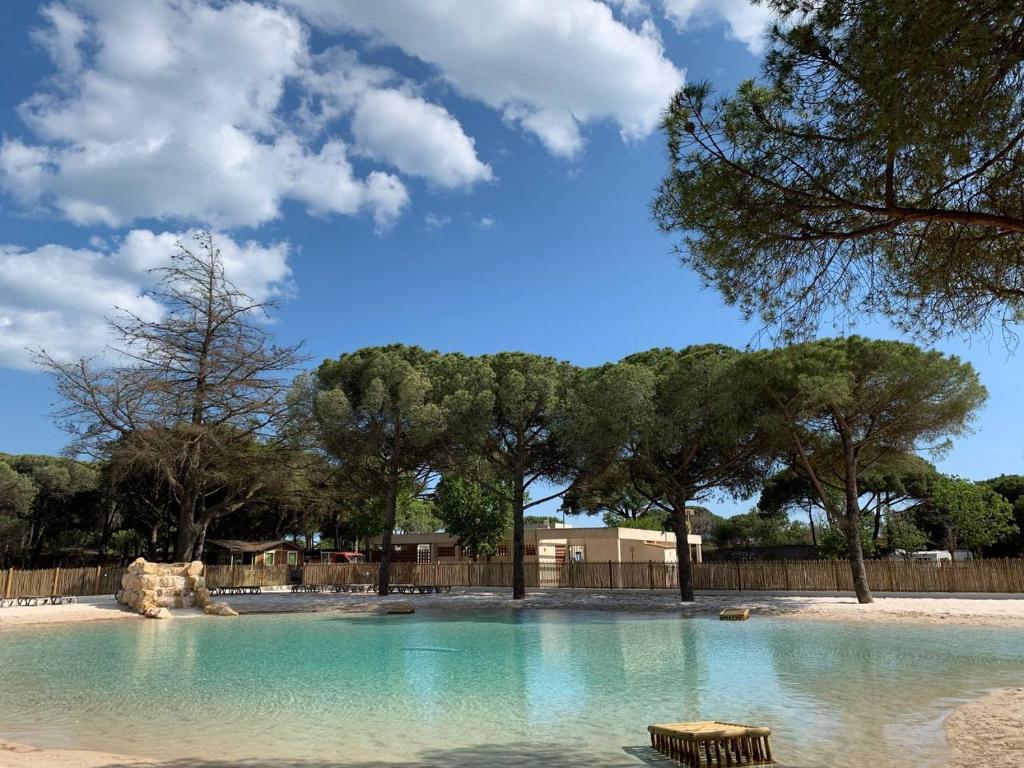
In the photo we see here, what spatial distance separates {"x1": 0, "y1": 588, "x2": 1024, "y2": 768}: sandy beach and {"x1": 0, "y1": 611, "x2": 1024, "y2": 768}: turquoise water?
40cm

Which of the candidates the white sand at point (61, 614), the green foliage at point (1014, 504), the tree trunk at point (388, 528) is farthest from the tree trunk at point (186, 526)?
the green foliage at point (1014, 504)

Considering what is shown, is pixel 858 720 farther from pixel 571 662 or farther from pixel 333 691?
pixel 333 691

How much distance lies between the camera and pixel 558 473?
25688mm

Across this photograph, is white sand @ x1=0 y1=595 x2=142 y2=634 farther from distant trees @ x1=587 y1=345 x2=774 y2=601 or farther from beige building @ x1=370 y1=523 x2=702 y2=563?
beige building @ x1=370 y1=523 x2=702 y2=563

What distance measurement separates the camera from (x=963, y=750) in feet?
19.6

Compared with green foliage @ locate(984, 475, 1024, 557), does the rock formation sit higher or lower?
lower

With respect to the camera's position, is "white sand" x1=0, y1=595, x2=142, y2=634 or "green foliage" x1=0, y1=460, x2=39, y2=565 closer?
"white sand" x1=0, y1=595, x2=142, y2=634

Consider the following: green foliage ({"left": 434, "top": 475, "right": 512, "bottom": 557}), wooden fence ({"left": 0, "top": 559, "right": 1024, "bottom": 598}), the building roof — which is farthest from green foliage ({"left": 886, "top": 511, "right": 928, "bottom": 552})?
the building roof

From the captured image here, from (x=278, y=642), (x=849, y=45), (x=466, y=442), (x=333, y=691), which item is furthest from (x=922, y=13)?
(x=466, y=442)

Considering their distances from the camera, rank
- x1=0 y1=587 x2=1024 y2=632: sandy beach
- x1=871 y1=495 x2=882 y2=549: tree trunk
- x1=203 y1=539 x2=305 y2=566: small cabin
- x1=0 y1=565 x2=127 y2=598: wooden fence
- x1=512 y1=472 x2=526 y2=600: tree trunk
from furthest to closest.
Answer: x1=871 y1=495 x2=882 y2=549: tree trunk → x1=203 y1=539 x2=305 y2=566: small cabin → x1=512 y1=472 x2=526 y2=600: tree trunk → x1=0 y1=565 x2=127 y2=598: wooden fence → x1=0 y1=587 x2=1024 y2=632: sandy beach

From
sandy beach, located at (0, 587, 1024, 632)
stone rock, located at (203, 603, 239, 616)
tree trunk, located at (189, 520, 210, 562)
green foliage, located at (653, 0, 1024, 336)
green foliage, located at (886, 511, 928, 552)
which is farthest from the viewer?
green foliage, located at (886, 511, 928, 552)

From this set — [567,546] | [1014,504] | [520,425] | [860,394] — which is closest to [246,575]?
[520,425]

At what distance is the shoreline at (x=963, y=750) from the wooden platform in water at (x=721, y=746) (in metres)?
1.41

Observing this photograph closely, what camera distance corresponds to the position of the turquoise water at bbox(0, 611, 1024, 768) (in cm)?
644
